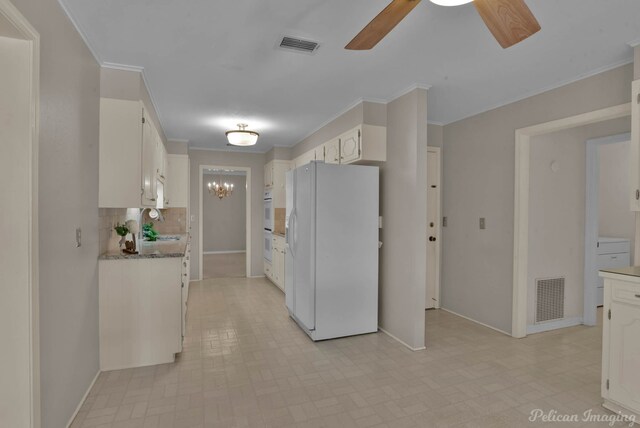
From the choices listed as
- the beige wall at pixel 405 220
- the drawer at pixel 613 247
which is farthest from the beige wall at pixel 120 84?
the drawer at pixel 613 247

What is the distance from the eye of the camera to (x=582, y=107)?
9.70ft

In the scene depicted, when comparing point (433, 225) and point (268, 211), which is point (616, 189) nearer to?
point (433, 225)

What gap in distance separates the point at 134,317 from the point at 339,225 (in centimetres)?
197

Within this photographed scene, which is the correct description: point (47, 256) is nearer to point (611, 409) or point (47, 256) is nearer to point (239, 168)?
point (611, 409)

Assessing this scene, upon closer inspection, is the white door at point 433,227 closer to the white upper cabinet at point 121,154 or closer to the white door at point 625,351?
the white door at point 625,351

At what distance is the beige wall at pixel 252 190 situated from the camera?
6168 millimetres

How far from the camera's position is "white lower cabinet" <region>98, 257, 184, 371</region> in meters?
2.72

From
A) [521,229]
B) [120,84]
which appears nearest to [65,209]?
[120,84]

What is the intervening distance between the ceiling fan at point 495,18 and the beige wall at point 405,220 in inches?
59.9

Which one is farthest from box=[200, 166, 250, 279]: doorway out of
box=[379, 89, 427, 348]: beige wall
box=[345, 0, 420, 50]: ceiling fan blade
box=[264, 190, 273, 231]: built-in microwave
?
box=[345, 0, 420, 50]: ceiling fan blade

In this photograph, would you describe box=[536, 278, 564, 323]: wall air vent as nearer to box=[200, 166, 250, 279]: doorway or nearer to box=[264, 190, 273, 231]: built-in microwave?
box=[264, 190, 273, 231]: built-in microwave

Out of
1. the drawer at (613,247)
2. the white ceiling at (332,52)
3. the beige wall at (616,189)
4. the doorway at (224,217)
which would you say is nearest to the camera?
the white ceiling at (332,52)

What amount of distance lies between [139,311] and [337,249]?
6.01 feet

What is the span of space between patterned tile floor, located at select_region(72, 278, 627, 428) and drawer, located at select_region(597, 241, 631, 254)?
1316mm
